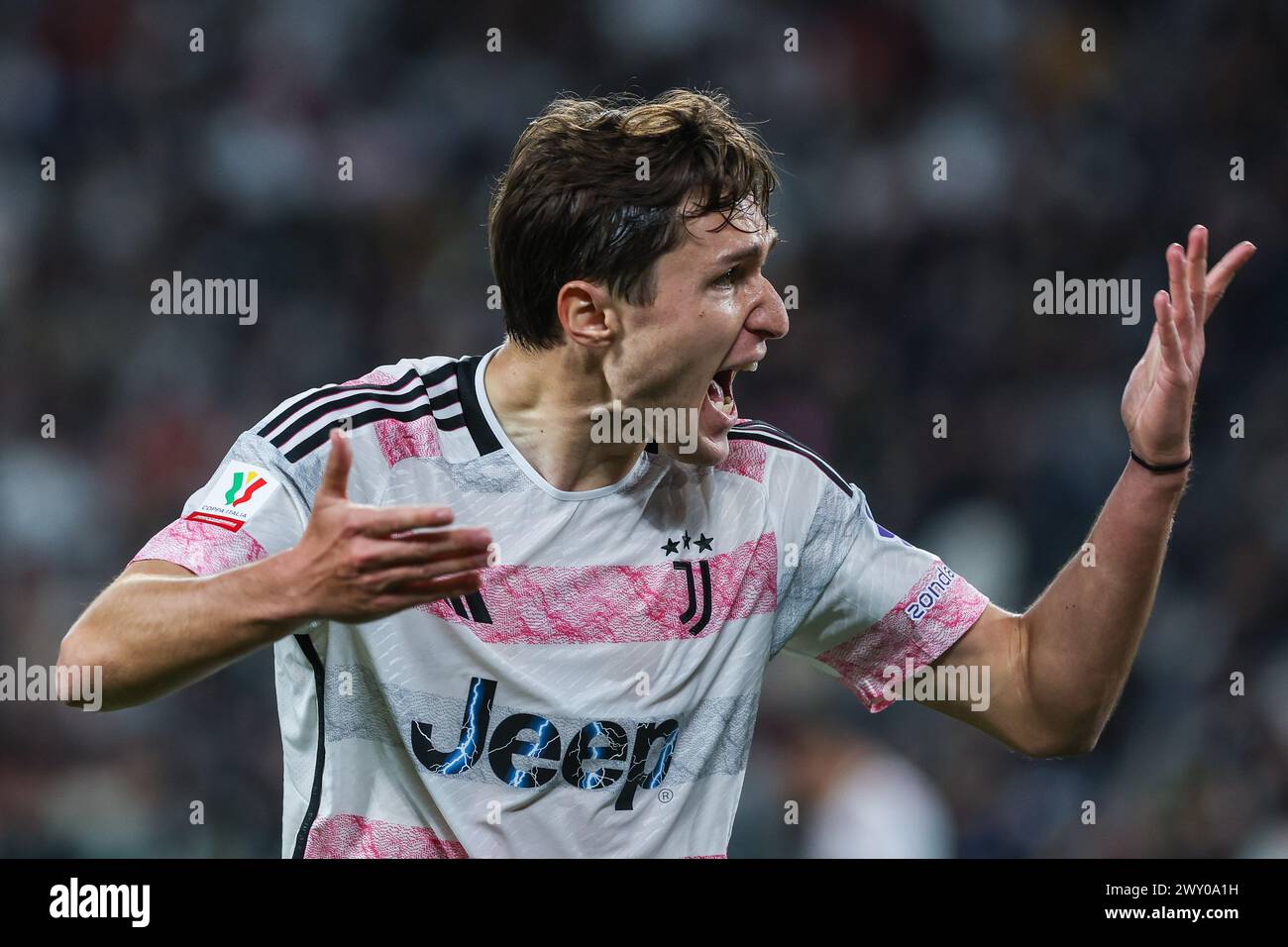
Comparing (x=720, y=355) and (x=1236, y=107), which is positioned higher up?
(x=1236, y=107)

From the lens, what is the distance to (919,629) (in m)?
2.83

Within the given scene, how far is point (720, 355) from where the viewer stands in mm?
2748

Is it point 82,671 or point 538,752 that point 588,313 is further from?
point 82,671

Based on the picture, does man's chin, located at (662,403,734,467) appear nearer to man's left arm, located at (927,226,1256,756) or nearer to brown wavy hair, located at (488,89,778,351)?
brown wavy hair, located at (488,89,778,351)

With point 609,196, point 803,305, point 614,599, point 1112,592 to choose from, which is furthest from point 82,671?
point 803,305

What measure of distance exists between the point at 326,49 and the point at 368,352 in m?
1.57

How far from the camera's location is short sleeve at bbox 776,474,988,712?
112 inches

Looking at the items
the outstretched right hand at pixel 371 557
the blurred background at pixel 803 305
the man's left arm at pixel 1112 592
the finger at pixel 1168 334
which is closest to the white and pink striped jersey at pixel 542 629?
the man's left arm at pixel 1112 592

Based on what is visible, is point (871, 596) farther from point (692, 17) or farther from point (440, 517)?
point (692, 17)

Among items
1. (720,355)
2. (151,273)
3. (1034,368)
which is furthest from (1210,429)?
(151,273)

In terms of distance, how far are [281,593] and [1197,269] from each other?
5.41ft

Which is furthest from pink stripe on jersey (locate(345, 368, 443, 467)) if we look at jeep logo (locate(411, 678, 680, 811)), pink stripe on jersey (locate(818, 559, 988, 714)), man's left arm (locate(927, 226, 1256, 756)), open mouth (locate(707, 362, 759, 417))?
man's left arm (locate(927, 226, 1256, 756))

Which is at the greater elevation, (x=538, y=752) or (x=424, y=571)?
(x=424, y=571)

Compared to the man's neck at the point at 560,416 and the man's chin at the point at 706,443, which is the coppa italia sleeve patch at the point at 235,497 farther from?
the man's chin at the point at 706,443
